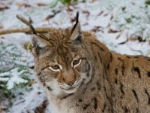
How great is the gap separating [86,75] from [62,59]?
33cm

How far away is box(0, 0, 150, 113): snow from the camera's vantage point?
619 centimetres

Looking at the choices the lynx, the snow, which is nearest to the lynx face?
the lynx

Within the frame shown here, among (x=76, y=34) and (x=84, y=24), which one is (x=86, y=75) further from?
(x=84, y=24)

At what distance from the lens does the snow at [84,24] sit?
6.19m

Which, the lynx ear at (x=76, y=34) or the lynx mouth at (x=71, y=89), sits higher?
the lynx ear at (x=76, y=34)

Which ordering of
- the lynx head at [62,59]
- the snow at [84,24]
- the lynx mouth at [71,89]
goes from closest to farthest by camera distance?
the lynx head at [62,59] < the lynx mouth at [71,89] < the snow at [84,24]

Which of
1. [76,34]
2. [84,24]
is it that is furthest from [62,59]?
[84,24]

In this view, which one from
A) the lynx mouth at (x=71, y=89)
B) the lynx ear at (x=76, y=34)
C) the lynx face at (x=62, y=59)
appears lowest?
the lynx mouth at (x=71, y=89)

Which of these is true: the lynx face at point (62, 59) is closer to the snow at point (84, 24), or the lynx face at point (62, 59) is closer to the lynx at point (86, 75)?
the lynx at point (86, 75)

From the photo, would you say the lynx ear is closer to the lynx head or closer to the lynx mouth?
the lynx head

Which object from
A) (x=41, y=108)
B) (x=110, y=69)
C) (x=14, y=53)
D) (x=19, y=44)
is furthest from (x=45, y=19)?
(x=110, y=69)

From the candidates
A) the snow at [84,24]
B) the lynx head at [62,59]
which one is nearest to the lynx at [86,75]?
the lynx head at [62,59]

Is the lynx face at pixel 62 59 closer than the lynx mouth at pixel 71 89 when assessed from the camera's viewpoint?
Yes

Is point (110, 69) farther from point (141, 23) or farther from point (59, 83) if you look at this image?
point (141, 23)
